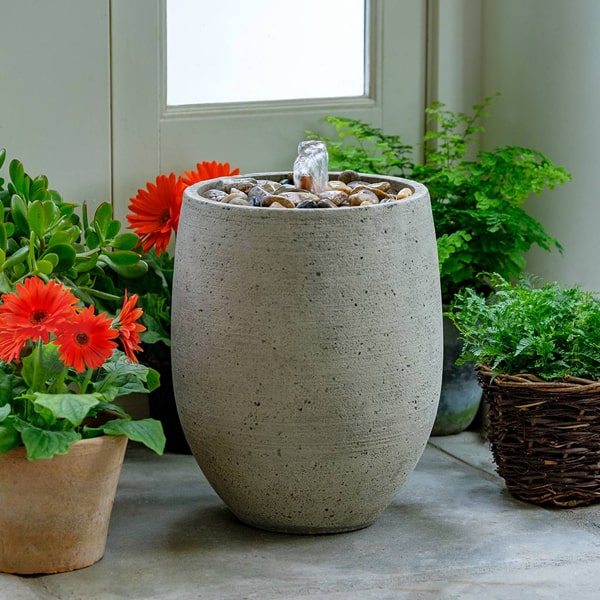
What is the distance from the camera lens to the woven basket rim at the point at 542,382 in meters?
2.24

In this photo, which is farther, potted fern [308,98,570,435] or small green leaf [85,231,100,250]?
potted fern [308,98,570,435]

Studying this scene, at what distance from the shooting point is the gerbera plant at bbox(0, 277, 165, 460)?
6.22 ft

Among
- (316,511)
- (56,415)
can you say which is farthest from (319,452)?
(56,415)

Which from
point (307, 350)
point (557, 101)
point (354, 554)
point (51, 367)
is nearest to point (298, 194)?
point (307, 350)

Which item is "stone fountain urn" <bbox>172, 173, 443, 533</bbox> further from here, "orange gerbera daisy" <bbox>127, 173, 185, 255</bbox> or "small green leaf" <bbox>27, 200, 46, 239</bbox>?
"orange gerbera daisy" <bbox>127, 173, 185, 255</bbox>

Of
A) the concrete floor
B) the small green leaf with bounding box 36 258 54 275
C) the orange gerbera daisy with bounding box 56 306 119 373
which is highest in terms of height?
the small green leaf with bounding box 36 258 54 275

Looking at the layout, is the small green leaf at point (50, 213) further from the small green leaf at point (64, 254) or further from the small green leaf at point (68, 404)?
the small green leaf at point (68, 404)

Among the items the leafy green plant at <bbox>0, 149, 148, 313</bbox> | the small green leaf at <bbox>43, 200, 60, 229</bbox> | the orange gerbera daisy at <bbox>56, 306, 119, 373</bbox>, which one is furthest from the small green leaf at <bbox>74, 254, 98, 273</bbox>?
the orange gerbera daisy at <bbox>56, 306, 119, 373</bbox>

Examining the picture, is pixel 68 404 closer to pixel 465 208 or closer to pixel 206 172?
pixel 206 172

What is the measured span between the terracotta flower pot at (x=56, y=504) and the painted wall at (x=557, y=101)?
1.37 m

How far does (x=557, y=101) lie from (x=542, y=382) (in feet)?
2.99

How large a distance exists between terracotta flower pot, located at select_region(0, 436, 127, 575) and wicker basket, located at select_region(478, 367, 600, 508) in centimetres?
79

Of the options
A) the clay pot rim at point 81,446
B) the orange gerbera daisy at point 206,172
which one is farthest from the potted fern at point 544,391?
the clay pot rim at point 81,446

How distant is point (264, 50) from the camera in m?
2.87
